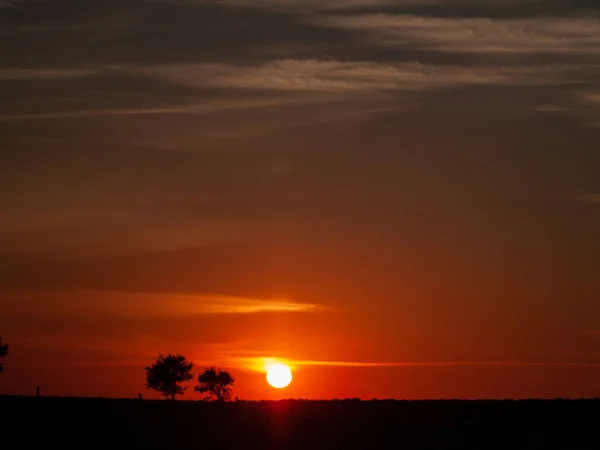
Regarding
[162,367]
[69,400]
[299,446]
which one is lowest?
[299,446]

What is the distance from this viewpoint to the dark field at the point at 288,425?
300 ft

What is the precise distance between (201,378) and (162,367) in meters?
19.5

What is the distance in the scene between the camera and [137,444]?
90.6 metres

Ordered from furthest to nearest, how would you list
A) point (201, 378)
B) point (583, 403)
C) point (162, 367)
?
point (201, 378) < point (162, 367) < point (583, 403)

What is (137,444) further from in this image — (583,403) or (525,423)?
(583,403)

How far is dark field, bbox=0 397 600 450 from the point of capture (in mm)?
91562

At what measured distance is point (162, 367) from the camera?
16800 centimetres

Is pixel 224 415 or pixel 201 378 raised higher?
pixel 201 378

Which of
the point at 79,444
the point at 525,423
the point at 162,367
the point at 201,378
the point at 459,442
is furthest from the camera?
the point at 201,378

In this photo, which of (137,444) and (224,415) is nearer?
(137,444)

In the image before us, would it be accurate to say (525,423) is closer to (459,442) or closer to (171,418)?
(459,442)

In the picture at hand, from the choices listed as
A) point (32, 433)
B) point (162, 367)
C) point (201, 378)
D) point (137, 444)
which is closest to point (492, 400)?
point (137, 444)

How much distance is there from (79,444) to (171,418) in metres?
10.4

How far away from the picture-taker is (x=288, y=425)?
9700cm
